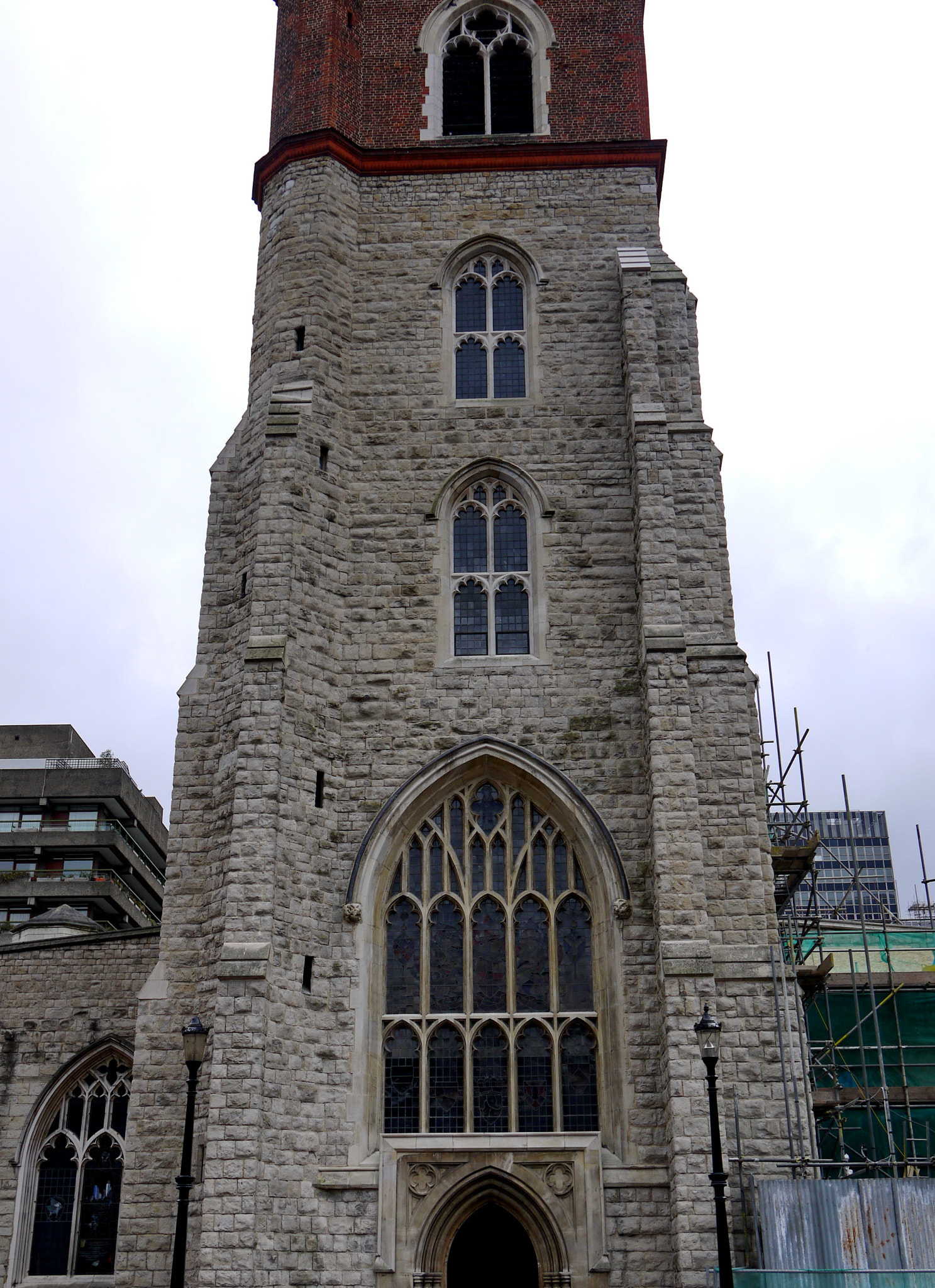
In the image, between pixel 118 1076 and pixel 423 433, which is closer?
pixel 118 1076

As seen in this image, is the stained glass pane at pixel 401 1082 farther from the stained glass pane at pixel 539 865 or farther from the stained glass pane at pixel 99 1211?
the stained glass pane at pixel 99 1211

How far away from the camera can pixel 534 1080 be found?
16844mm

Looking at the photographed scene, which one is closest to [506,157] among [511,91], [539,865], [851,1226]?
[511,91]

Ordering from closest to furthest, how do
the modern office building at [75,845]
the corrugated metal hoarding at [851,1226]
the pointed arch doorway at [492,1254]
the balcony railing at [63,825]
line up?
the corrugated metal hoarding at [851,1226], the pointed arch doorway at [492,1254], the modern office building at [75,845], the balcony railing at [63,825]

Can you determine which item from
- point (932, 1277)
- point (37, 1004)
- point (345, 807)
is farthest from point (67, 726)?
point (932, 1277)

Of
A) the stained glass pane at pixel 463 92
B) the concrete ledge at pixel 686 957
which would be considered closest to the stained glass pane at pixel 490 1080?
the concrete ledge at pixel 686 957

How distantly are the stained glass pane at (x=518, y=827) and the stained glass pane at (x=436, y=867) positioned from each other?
0.99 meters

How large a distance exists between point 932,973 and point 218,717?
556 inches

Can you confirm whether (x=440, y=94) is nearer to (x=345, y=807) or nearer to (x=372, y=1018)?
(x=345, y=807)

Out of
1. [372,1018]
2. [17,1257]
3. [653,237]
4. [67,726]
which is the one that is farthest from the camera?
[67,726]

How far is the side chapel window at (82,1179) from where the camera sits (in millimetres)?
18328

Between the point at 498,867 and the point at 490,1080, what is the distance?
2.74 metres

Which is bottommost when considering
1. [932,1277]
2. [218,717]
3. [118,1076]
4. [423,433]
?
[932,1277]

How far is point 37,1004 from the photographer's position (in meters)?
19.4
